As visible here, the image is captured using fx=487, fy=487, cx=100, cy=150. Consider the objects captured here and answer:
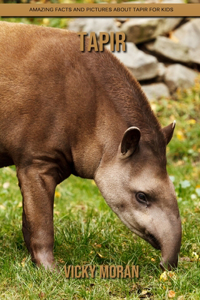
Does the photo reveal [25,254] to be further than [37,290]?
Yes

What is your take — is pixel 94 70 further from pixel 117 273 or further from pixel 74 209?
pixel 74 209

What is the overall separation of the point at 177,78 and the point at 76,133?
7.21 meters

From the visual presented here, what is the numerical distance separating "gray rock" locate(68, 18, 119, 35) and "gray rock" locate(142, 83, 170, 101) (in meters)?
1.50

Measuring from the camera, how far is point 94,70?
4.54m

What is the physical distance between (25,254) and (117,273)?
3.77 ft

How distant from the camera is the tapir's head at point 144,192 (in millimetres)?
4277

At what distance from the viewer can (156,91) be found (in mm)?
11172

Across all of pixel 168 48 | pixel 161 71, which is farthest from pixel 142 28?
pixel 161 71

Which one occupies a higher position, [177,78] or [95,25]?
[95,25]

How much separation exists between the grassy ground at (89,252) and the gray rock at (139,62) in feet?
12.0

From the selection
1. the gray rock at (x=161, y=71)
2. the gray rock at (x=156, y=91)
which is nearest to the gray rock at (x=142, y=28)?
the gray rock at (x=161, y=71)

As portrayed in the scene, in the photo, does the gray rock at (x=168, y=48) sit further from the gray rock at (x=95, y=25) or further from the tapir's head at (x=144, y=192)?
the tapir's head at (x=144, y=192)

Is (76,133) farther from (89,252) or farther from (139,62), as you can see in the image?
(139,62)

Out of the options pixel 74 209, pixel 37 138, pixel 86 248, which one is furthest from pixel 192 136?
pixel 37 138
